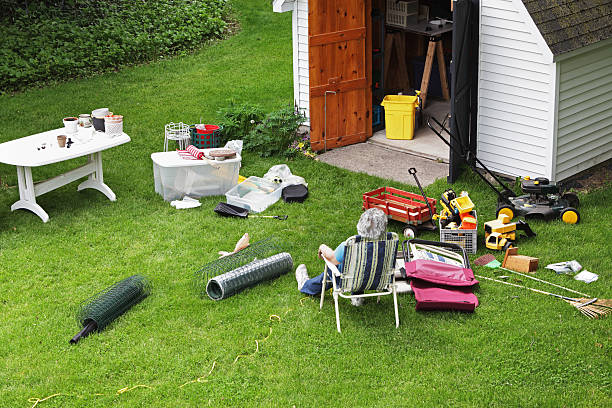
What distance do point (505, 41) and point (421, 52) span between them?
5.24 meters

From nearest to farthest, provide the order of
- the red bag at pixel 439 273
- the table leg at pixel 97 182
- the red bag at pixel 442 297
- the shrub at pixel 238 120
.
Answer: the red bag at pixel 442 297, the red bag at pixel 439 273, the table leg at pixel 97 182, the shrub at pixel 238 120

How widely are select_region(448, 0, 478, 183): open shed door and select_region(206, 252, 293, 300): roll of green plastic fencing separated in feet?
10.5

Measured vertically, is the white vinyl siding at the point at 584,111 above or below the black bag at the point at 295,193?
Result: above

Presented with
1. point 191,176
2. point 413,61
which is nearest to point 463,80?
point 191,176

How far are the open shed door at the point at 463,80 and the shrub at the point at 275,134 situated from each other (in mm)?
2630

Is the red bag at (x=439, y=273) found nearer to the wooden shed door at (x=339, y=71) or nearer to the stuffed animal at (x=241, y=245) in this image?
the stuffed animal at (x=241, y=245)

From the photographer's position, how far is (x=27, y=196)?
33.7 ft

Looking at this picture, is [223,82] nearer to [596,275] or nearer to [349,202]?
[349,202]

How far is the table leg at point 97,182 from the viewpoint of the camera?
426 inches

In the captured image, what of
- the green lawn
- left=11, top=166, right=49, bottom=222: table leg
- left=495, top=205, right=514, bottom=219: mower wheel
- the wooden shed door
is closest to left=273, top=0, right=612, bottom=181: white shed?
the green lawn

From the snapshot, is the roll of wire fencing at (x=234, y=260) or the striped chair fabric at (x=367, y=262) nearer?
the striped chair fabric at (x=367, y=262)

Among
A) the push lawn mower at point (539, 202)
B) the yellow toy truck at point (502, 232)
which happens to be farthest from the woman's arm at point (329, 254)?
the push lawn mower at point (539, 202)

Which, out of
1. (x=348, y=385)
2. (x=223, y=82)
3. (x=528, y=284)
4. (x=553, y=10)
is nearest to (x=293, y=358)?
(x=348, y=385)

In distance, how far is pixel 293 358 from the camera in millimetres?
7164
